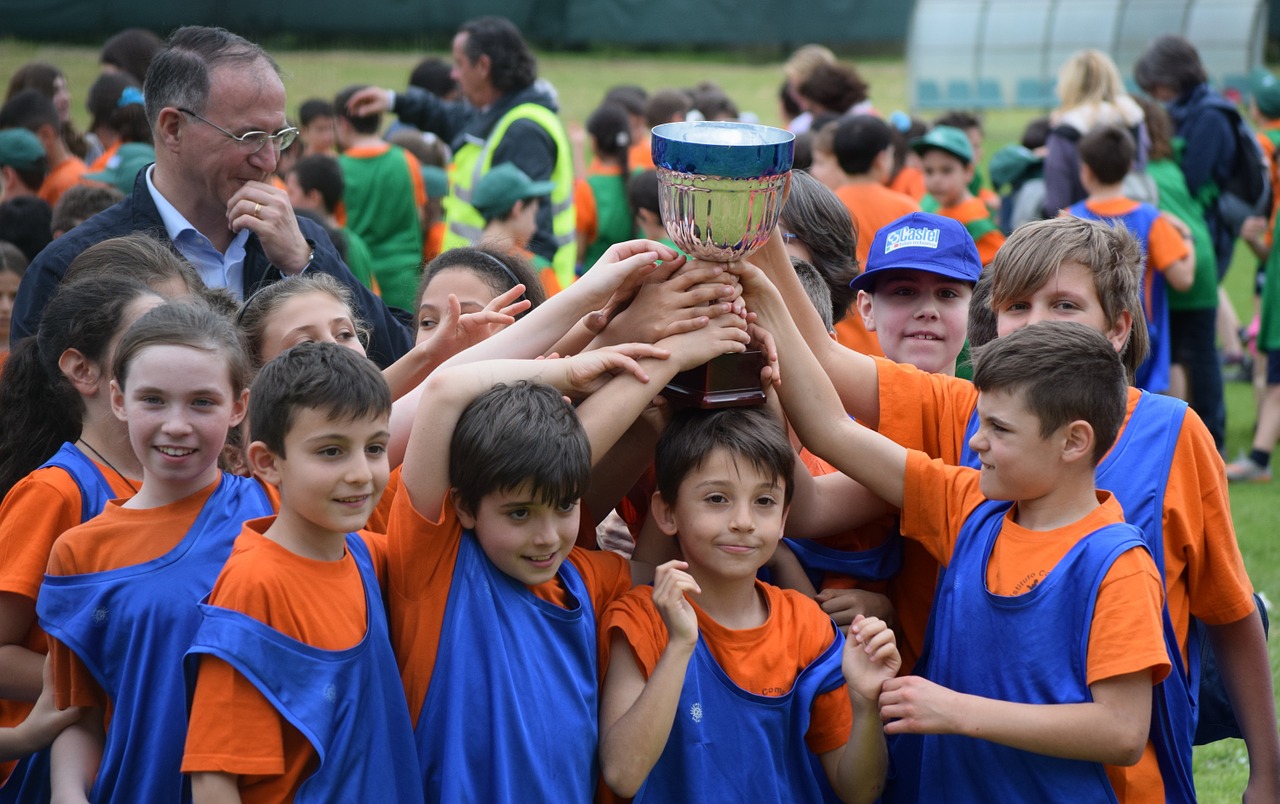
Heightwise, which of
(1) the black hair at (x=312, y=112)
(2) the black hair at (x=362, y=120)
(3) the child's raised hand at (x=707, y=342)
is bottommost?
(3) the child's raised hand at (x=707, y=342)

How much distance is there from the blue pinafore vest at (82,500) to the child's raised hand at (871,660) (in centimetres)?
154

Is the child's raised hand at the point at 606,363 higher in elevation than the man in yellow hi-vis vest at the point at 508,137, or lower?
lower

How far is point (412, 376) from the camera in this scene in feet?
10.1

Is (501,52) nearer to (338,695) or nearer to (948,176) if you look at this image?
(948,176)

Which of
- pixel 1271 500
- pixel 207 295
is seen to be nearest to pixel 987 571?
pixel 207 295

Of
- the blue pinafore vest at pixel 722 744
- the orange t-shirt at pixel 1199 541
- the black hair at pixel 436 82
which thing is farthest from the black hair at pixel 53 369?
the black hair at pixel 436 82

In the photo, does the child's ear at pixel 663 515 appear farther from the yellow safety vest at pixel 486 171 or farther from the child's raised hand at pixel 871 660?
the yellow safety vest at pixel 486 171

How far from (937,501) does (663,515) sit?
0.57m

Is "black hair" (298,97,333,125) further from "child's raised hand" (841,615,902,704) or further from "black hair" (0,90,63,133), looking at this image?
"child's raised hand" (841,615,902,704)

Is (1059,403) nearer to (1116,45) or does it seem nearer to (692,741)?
(692,741)

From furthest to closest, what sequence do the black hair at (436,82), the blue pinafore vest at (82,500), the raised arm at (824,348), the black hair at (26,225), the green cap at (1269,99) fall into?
the green cap at (1269,99) < the black hair at (436,82) < the black hair at (26,225) < the raised arm at (824,348) < the blue pinafore vest at (82,500)

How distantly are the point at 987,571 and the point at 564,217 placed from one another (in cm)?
540

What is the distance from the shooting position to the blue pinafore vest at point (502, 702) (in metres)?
2.30

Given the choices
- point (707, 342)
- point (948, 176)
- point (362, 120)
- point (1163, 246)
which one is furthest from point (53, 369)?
point (948, 176)
